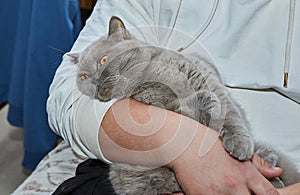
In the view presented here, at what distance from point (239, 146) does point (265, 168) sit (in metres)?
0.09

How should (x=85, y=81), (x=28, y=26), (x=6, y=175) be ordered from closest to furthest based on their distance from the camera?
(x=85, y=81) < (x=28, y=26) < (x=6, y=175)

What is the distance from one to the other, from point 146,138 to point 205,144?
10 centimetres

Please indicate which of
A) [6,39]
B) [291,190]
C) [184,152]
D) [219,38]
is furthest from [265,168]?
[6,39]

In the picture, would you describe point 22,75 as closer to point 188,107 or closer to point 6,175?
point 6,175

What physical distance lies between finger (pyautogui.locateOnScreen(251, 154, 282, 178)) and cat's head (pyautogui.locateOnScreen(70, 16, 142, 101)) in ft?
0.93

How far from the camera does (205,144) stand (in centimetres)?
80

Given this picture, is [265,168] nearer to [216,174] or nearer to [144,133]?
[216,174]

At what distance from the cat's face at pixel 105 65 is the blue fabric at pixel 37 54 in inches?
24.9

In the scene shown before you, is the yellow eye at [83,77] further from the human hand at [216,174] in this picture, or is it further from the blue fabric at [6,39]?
the blue fabric at [6,39]

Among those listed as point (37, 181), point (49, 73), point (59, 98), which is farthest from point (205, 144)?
point (49, 73)

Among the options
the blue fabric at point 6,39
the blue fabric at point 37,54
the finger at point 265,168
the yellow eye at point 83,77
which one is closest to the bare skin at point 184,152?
the finger at point 265,168

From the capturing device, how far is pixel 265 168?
841 mm

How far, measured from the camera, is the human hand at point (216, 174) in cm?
78

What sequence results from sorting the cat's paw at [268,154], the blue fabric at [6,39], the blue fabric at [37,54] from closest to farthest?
the cat's paw at [268,154]
the blue fabric at [37,54]
the blue fabric at [6,39]
